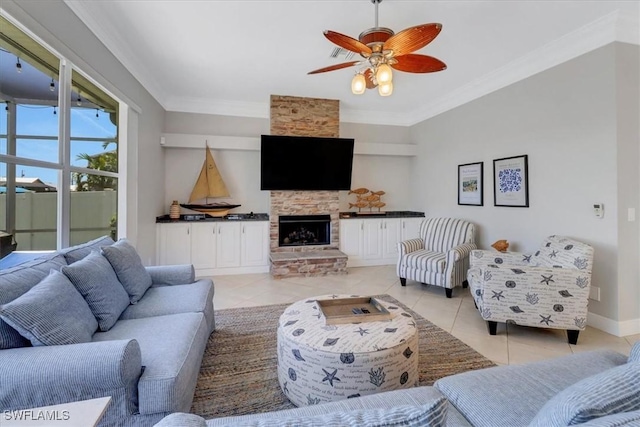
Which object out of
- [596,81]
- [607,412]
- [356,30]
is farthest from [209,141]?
[607,412]

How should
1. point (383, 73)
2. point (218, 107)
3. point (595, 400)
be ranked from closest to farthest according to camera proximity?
point (595, 400), point (383, 73), point (218, 107)

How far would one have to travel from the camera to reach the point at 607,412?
714 millimetres

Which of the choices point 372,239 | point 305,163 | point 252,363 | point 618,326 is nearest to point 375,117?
point 305,163

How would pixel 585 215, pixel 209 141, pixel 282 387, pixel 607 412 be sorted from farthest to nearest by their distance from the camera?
1. pixel 209 141
2. pixel 585 215
3. pixel 282 387
4. pixel 607 412

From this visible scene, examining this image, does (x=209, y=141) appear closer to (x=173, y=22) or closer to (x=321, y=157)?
(x=321, y=157)

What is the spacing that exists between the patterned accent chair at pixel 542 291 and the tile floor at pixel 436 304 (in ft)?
0.54

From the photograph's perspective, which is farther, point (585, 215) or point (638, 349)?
point (585, 215)

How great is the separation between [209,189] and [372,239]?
9.52 ft

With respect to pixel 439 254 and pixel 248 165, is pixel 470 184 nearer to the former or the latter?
pixel 439 254

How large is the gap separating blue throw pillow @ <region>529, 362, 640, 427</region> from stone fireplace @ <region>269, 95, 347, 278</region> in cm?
400

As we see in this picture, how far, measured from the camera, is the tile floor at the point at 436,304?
2.51 meters

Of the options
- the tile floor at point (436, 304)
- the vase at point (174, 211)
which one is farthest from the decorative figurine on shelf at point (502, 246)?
the vase at point (174, 211)

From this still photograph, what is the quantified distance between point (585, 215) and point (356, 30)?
2.82m

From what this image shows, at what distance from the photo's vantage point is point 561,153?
316 centimetres
